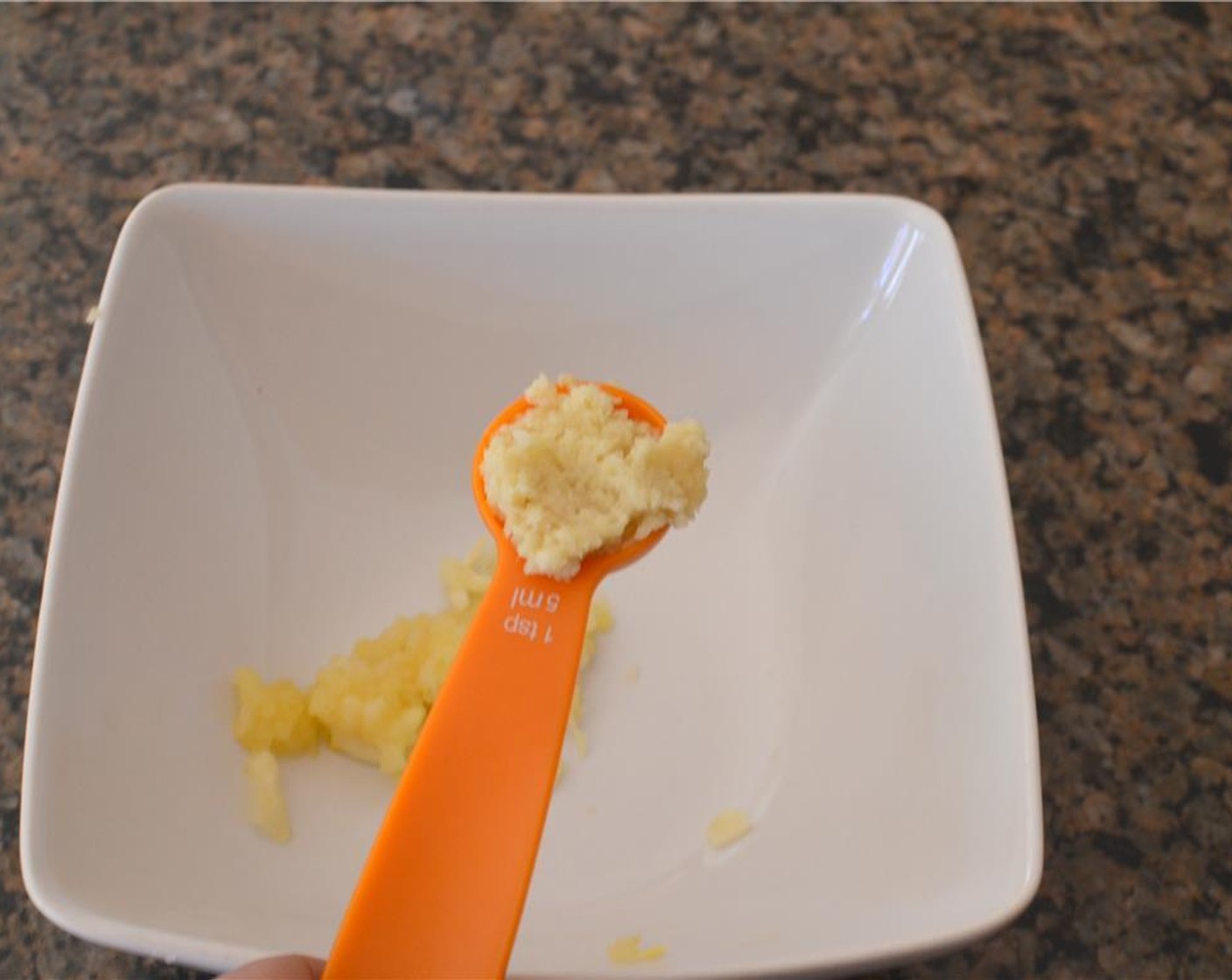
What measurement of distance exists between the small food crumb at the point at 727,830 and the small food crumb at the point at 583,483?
18cm

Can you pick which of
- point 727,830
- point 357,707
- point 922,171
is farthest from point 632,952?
point 922,171

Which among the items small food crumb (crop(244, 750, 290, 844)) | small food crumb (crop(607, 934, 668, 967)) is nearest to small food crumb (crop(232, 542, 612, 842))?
small food crumb (crop(244, 750, 290, 844))

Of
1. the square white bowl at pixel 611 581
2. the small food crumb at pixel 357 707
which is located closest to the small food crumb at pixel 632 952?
the square white bowl at pixel 611 581

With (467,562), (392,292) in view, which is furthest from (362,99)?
(467,562)

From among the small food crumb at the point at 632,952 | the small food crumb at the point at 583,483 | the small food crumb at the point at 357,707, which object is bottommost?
the small food crumb at the point at 632,952

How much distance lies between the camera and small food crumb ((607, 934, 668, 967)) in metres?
0.52

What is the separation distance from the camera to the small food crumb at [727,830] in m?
0.61

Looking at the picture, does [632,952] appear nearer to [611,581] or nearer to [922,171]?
[611,581]

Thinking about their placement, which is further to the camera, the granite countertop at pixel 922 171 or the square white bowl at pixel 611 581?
the granite countertop at pixel 922 171

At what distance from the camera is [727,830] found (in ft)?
2.02

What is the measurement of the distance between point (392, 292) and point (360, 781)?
12.2 inches

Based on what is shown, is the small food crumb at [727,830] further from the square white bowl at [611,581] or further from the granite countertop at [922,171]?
the granite countertop at [922,171]

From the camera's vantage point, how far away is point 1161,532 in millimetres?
764

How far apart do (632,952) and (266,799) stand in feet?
0.71
